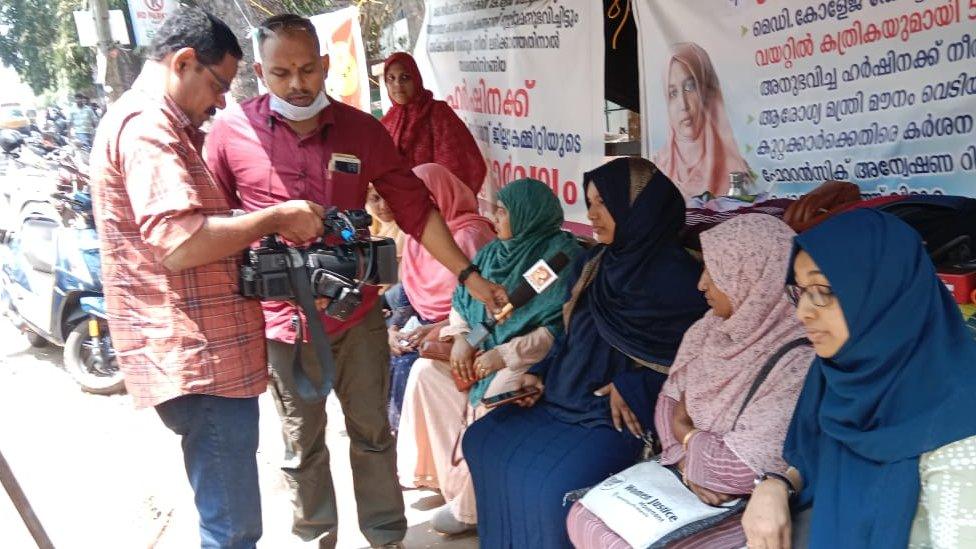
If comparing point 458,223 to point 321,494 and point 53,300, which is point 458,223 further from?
point 53,300

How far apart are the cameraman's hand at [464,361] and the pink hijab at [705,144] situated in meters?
1.24

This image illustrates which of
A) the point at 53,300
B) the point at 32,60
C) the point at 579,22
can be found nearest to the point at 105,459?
the point at 53,300

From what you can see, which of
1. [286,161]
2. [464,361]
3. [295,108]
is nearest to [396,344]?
[464,361]

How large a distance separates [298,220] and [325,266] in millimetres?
175

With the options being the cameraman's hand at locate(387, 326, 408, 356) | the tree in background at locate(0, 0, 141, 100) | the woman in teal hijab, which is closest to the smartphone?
the woman in teal hijab

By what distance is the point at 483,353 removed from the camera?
9.86 ft

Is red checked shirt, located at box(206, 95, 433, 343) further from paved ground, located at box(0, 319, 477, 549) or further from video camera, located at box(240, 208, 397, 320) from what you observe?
paved ground, located at box(0, 319, 477, 549)

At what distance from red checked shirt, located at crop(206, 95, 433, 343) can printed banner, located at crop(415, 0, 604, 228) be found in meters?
1.85

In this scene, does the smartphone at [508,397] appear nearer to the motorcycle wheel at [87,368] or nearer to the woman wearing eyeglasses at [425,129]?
the woman wearing eyeglasses at [425,129]

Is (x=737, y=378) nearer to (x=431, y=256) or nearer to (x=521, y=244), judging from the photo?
(x=521, y=244)

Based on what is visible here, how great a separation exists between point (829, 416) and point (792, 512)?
33cm

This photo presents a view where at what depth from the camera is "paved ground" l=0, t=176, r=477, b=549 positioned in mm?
3322

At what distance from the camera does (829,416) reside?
1652 mm

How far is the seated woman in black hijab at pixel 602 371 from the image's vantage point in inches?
96.0
